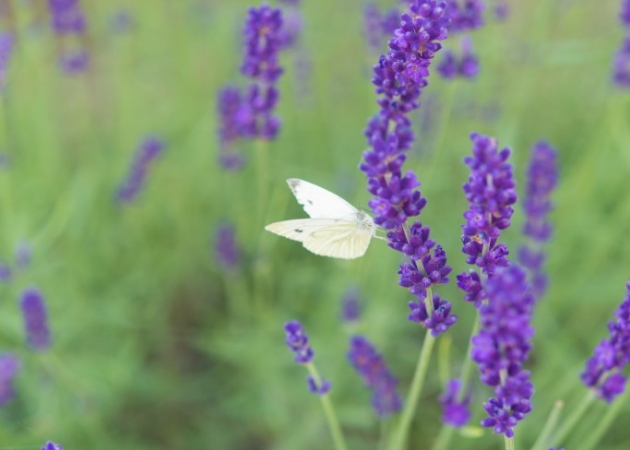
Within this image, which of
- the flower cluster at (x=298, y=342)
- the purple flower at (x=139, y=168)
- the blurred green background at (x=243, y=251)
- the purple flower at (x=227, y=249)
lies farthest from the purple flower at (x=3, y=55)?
the flower cluster at (x=298, y=342)

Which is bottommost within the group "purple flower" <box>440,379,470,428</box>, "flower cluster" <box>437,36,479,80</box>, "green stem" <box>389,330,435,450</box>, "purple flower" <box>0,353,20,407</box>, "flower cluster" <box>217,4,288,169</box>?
"purple flower" <box>0,353,20,407</box>

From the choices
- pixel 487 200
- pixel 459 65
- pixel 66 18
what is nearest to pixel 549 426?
pixel 487 200

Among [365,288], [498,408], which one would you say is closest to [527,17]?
[365,288]

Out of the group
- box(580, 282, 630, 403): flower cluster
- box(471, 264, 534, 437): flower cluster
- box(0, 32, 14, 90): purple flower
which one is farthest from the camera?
box(0, 32, 14, 90): purple flower

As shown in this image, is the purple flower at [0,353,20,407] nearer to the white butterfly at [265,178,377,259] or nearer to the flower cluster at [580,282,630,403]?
the white butterfly at [265,178,377,259]

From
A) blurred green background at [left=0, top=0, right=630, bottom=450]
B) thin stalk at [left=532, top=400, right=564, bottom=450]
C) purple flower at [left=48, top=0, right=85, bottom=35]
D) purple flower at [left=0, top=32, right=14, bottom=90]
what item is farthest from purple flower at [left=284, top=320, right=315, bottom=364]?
purple flower at [left=48, top=0, right=85, bottom=35]

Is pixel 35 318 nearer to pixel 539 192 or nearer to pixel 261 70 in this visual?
pixel 261 70

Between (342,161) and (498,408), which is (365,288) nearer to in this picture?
(342,161)
